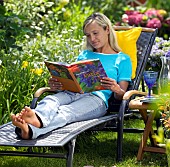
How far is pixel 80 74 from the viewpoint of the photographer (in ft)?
14.7

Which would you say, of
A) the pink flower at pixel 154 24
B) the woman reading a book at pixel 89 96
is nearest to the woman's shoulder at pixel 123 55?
the woman reading a book at pixel 89 96

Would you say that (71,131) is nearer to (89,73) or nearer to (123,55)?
(89,73)

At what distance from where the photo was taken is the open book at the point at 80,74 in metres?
4.40

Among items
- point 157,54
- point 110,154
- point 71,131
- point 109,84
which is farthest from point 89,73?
point 157,54

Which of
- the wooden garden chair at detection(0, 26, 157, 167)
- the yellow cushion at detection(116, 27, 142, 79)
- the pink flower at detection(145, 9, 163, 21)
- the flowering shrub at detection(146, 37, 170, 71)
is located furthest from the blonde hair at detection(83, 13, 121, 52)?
the pink flower at detection(145, 9, 163, 21)

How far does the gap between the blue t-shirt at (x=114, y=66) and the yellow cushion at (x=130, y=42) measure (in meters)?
0.24

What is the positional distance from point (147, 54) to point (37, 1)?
7.52 ft

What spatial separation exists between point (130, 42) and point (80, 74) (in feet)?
3.30

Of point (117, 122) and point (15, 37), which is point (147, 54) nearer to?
point (117, 122)

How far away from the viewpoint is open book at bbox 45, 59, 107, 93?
440 cm

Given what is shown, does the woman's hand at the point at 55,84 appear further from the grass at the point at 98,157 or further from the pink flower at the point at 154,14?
the pink flower at the point at 154,14

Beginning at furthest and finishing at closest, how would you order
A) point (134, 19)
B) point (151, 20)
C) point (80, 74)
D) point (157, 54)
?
point (151, 20), point (134, 19), point (157, 54), point (80, 74)

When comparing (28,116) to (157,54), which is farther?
(157,54)

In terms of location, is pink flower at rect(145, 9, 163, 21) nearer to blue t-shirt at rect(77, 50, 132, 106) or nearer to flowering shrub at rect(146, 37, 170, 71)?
flowering shrub at rect(146, 37, 170, 71)
